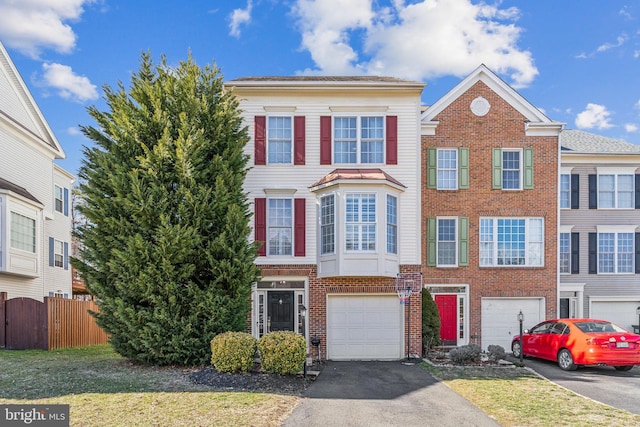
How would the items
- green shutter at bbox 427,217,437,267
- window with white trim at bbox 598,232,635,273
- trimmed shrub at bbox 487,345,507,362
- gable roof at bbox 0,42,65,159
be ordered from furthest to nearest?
window with white trim at bbox 598,232,635,273, gable roof at bbox 0,42,65,159, green shutter at bbox 427,217,437,267, trimmed shrub at bbox 487,345,507,362

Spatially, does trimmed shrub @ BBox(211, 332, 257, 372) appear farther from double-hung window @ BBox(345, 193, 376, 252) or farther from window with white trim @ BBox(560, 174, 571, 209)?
window with white trim @ BBox(560, 174, 571, 209)

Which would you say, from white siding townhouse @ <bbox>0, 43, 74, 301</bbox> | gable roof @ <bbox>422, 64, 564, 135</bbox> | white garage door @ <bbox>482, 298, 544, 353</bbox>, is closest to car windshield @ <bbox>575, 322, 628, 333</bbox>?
white garage door @ <bbox>482, 298, 544, 353</bbox>

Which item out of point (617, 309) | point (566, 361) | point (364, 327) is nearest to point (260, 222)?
point (364, 327)

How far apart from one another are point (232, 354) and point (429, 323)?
310 inches

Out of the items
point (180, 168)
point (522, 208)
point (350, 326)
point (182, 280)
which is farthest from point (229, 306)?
point (522, 208)

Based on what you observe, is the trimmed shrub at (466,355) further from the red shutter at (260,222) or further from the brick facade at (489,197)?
the red shutter at (260,222)

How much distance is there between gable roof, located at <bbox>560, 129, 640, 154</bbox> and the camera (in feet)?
66.4

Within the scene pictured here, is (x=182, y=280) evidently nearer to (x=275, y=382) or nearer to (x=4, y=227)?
(x=275, y=382)

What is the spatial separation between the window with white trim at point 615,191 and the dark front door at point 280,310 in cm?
1331

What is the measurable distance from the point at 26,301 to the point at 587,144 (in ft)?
71.6

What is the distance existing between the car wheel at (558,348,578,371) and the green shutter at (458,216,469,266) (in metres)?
4.59

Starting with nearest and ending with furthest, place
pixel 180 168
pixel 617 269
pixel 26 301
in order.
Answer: pixel 180 168, pixel 26 301, pixel 617 269

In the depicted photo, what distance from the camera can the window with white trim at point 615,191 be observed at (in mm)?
20281

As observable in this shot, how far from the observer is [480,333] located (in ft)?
59.1
